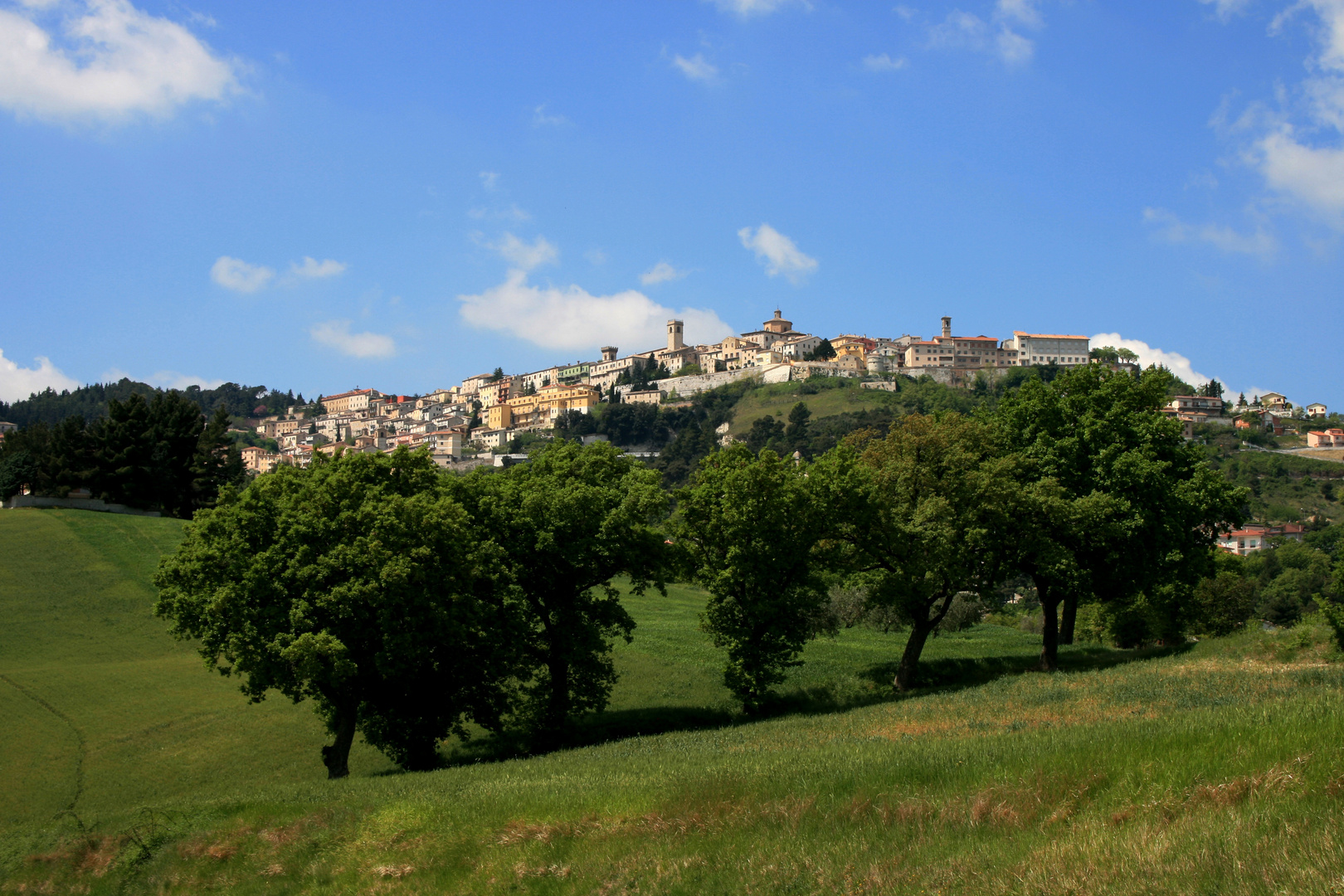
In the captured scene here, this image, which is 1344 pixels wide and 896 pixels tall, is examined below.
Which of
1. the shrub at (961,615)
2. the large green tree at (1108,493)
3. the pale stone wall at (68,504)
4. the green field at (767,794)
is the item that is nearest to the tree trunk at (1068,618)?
the large green tree at (1108,493)

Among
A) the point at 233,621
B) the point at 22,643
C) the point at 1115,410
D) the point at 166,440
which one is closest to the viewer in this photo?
the point at 233,621

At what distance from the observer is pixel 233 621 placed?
25109mm

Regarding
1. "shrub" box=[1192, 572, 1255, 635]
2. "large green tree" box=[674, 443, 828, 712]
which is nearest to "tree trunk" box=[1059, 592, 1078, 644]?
"large green tree" box=[674, 443, 828, 712]

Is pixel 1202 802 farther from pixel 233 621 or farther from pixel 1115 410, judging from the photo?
pixel 1115 410

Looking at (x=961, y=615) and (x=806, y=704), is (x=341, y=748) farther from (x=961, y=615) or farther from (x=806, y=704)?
(x=961, y=615)

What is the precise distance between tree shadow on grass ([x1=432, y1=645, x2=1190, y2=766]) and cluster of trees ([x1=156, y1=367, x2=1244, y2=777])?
74 centimetres

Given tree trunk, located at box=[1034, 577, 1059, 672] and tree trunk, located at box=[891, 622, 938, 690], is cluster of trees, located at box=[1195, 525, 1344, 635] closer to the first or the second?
tree trunk, located at box=[1034, 577, 1059, 672]

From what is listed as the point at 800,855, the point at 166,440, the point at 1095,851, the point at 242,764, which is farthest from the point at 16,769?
the point at 166,440

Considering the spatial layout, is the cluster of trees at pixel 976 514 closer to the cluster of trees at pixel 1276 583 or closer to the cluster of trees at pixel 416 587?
the cluster of trees at pixel 416 587

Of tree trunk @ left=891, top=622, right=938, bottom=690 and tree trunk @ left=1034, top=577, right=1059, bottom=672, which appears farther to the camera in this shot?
tree trunk @ left=1034, top=577, right=1059, bottom=672

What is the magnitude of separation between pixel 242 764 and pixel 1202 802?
26.2 m

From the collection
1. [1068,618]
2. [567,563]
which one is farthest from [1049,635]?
[567,563]

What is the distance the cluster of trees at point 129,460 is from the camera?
237 ft

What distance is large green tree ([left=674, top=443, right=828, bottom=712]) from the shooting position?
98.6 feet
